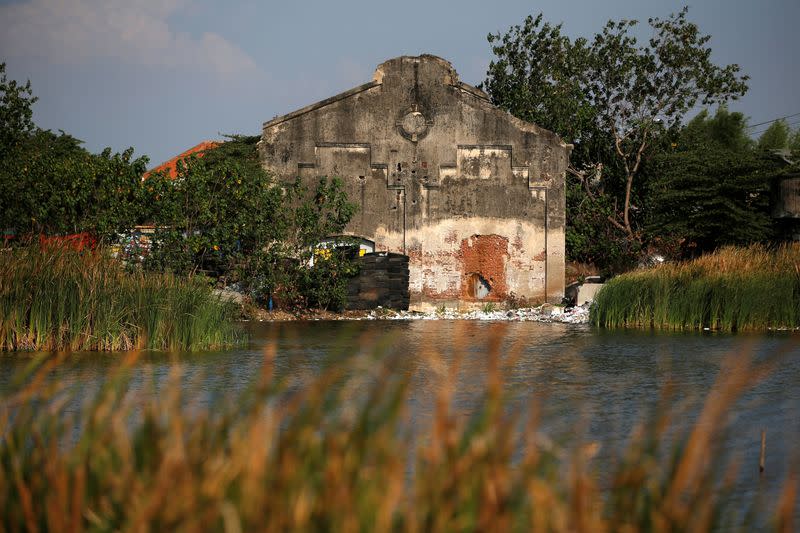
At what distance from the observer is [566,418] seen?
9.03m

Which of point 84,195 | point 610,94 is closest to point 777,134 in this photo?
point 610,94

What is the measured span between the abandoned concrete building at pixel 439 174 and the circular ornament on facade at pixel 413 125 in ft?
0.08

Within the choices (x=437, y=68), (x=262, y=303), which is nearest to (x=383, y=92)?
(x=437, y=68)

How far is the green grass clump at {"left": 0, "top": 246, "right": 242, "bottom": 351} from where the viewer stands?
42.5ft

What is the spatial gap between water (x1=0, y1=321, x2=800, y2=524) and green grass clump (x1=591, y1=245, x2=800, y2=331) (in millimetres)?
948

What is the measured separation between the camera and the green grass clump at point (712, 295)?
1820 centimetres

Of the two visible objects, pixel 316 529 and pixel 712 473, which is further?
pixel 712 473

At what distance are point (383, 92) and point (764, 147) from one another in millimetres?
11064

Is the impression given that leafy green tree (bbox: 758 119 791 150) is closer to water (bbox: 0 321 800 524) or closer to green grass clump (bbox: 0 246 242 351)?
water (bbox: 0 321 800 524)

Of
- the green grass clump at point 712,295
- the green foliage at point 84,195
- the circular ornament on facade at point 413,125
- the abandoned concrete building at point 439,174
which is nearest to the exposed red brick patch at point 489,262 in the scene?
the abandoned concrete building at point 439,174

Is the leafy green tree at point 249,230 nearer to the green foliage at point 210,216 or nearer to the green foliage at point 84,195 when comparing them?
the green foliage at point 210,216

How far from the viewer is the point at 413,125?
84.7 feet

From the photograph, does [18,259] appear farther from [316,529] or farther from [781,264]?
[781,264]

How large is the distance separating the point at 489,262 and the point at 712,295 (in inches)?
325
